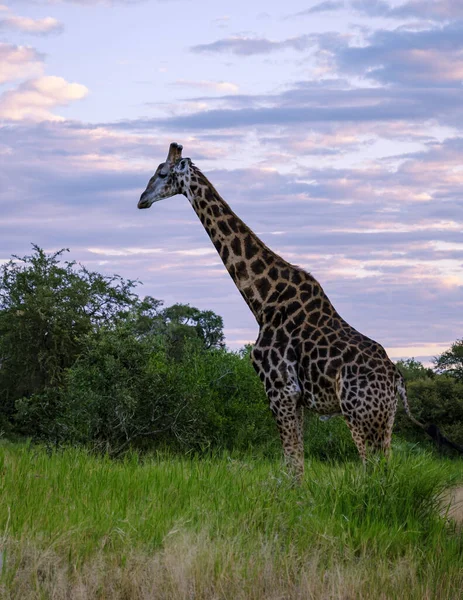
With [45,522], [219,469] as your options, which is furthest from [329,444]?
[45,522]

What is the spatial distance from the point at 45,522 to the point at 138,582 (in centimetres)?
138

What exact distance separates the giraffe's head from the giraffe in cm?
1

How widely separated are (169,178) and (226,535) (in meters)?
5.68

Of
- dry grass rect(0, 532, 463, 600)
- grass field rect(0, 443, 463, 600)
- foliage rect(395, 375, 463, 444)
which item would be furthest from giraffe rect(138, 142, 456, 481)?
foliage rect(395, 375, 463, 444)

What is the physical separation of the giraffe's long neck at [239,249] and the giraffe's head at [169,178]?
0.50 feet

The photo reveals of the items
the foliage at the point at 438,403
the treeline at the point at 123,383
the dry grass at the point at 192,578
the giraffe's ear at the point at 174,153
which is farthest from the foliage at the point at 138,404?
the dry grass at the point at 192,578

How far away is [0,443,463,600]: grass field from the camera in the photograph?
7.56m

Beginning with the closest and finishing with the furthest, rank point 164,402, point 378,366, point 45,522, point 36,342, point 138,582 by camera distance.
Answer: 1. point 138,582
2. point 45,522
3. point 378,366
4. point 164,402
5. point 36,342

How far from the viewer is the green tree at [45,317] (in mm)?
22141

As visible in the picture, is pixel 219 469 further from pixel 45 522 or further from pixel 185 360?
pixel 185 360

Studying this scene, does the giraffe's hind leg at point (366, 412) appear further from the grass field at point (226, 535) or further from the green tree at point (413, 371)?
the green tree at point (413, 371)

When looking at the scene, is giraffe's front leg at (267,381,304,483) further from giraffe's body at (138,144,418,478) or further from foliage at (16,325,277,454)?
foliage at (16,325,277,454)

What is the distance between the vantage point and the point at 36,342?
880 inches

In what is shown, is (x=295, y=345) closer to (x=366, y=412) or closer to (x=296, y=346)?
(x=296, y=346)
